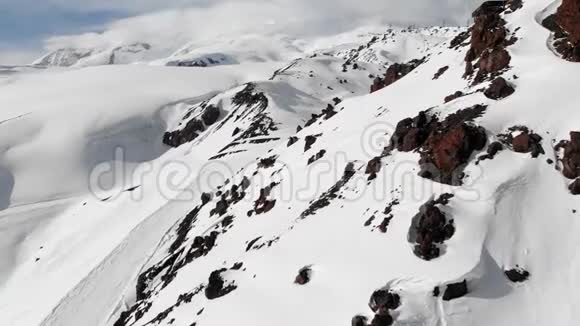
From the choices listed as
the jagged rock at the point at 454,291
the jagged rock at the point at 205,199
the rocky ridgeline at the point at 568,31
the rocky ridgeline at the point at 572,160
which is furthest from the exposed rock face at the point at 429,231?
the jagged rock at the point at 205,199

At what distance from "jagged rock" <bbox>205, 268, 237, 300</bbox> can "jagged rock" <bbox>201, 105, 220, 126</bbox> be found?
77.3m

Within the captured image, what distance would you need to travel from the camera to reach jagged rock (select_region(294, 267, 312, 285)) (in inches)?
1065

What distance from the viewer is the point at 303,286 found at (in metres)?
26.8

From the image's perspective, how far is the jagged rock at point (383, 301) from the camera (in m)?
22.6

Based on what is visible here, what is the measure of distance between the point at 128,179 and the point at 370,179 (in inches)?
A: 2755

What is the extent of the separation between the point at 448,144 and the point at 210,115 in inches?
3348

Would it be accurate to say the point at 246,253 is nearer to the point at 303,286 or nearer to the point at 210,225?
the point at 303,286

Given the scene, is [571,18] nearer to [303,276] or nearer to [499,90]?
[499,90]

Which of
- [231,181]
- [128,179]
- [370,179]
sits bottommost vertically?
[370,179]

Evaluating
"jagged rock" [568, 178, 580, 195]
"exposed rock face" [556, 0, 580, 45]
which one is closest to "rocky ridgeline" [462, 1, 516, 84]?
"exposed rock face" [556, 0, 580, 45]

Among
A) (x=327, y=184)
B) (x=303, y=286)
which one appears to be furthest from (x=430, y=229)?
(x=327, y=184)

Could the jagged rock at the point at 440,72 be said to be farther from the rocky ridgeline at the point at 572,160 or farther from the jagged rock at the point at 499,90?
the rocky ridgeline at the point at 572,160

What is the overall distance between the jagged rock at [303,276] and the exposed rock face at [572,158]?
1487cm

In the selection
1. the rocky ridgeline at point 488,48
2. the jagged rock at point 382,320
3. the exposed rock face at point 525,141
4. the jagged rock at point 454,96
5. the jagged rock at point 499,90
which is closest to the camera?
the jagged rock at point 382,320
